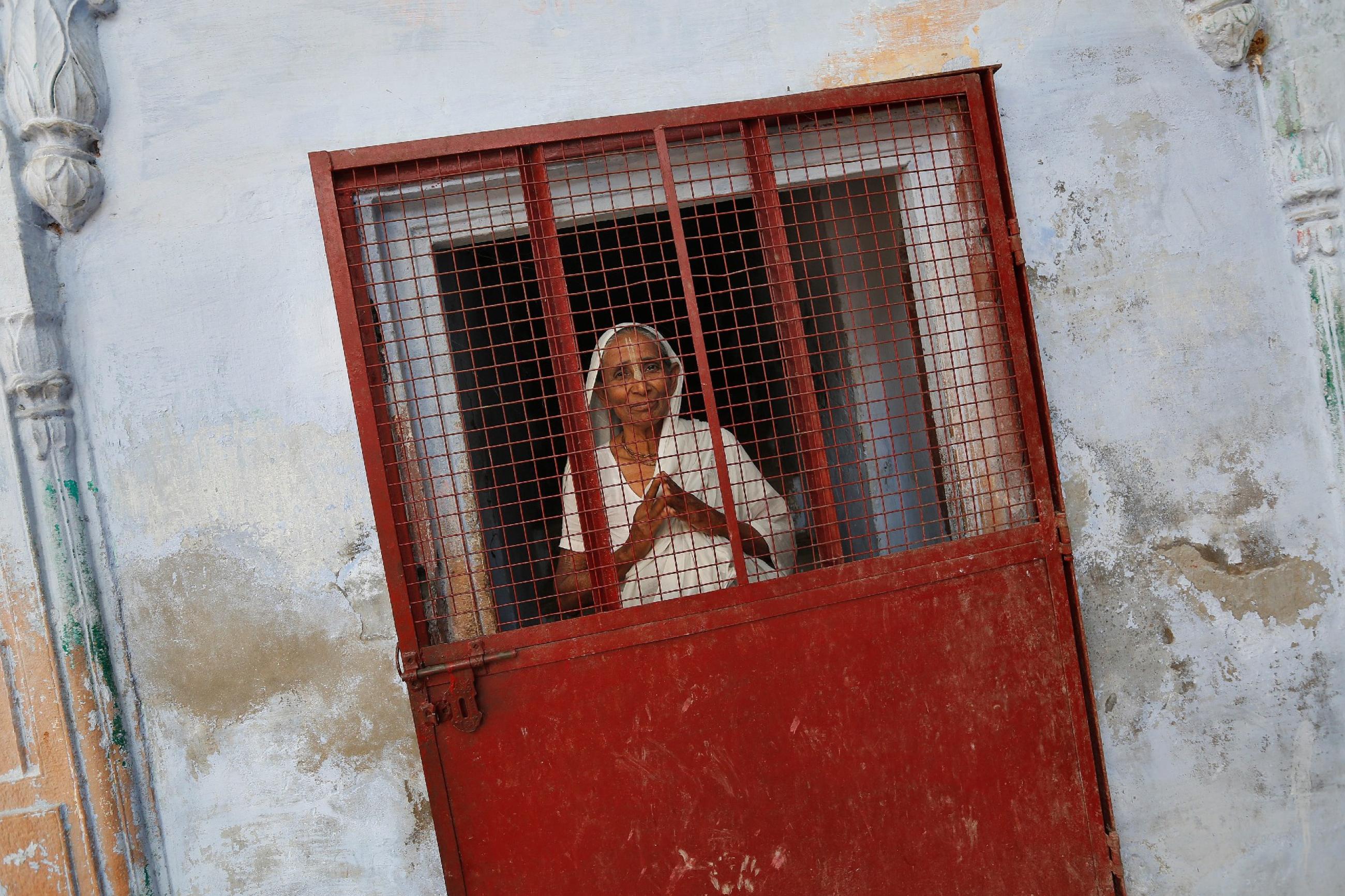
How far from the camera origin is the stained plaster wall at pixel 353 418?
2174mm

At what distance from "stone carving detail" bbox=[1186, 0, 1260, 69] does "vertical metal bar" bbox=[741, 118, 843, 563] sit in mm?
1286

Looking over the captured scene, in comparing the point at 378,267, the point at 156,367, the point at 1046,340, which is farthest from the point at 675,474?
the point at 156,367

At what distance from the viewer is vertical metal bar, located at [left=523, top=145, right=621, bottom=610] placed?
7.16 feet

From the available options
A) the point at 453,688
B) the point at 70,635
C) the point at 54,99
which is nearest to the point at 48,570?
the point at 70,635

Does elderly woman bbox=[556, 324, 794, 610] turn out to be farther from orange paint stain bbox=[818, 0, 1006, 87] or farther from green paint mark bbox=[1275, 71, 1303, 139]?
green paint mark bbox=[1275, 71, 1303, 139]

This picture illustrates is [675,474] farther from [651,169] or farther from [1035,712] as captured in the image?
[1035,712]

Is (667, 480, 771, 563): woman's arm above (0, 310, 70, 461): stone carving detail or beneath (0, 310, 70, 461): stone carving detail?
beneath

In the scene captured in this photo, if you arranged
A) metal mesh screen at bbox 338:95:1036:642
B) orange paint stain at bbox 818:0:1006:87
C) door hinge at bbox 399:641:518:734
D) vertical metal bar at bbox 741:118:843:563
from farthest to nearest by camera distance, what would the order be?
orange paint stain at bbox 818:0:1006:87
vertical metal bar at bbox 741:118:843:563
metal mesh screen at bbox 338:95:1036:642
door hinge at bbox 399:641:518:734

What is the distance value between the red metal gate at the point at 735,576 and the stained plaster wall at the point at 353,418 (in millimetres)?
169

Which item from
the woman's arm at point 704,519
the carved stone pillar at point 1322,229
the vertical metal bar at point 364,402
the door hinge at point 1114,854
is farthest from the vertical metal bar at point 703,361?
the carved stone pillar at point 1322,229

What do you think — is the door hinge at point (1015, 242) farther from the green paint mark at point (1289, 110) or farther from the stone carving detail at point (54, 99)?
the stone carving detail at point (54, 99)

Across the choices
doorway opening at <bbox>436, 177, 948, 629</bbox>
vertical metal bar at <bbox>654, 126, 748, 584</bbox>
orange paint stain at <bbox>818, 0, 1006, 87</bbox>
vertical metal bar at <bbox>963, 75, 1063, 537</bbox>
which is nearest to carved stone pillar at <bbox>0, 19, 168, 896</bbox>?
doorway opening at <bbox>436, 177, 948, 629</bbox>

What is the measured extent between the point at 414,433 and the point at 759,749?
1186 millimetres

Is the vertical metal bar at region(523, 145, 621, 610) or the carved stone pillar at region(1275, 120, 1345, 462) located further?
the carved stone pillar at region(1275, 120, 1345, 462)
